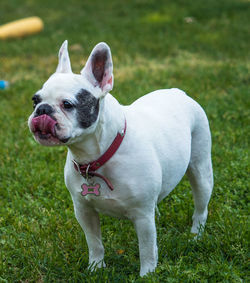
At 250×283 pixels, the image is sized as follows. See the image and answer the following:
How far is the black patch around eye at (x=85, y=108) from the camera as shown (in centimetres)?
226

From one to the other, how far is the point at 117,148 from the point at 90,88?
0.37 meters

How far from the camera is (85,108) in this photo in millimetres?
2277

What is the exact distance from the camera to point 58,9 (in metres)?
11.0

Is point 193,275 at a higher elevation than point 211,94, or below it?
higher

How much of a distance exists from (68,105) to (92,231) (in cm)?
98

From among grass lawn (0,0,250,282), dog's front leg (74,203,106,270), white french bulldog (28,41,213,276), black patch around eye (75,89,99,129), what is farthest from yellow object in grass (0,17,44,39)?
black patch around eye (75,89,99,129)

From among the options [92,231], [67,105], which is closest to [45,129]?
[67,105]

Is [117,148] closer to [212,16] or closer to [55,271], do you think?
[55,271]

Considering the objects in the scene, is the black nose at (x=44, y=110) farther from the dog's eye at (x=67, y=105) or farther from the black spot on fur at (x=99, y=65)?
the black spot on fur at (x=99, y=65)

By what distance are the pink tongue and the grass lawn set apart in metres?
1.05

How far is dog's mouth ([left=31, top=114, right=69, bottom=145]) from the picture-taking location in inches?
86.2

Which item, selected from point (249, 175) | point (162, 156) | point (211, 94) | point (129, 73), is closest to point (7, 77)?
point (129, 73)

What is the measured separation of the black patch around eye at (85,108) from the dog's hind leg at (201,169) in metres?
1.06

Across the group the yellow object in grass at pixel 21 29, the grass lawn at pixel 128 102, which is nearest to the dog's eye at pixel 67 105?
the grass lawn at pixel 128 102
